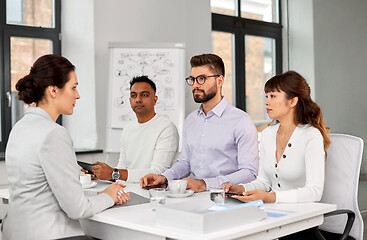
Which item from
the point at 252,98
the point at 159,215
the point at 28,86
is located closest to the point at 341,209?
the point at 159,215

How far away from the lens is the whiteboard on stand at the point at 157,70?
4.75 m

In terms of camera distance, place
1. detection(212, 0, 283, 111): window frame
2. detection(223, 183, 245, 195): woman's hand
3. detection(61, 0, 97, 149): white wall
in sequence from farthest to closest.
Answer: detection(212, 0, 283, 111): window frame
detection(61, 0, 97, 149): white wall
detection(223, 183, 245, 195): woman's hand

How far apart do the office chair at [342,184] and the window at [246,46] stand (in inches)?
129

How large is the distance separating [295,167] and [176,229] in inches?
40.2

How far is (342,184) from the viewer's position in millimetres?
2621

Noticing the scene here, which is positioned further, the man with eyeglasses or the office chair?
the man with eyeglasses

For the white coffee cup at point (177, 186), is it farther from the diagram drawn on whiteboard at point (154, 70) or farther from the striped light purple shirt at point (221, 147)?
the diagram drawn on whiteboard at point (154, 70)

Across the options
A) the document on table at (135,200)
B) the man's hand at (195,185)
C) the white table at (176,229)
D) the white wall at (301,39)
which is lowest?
the white table at (176,229)

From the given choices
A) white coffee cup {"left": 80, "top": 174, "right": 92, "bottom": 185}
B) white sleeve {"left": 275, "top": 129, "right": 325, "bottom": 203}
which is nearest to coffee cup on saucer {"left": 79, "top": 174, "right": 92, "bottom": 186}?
white coffee cup {"left": 80, "top": 174, "right": 92, "bottom": 185}

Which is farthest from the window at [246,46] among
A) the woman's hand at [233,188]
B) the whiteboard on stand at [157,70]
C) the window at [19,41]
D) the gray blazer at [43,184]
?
the gray blazer at [43,184]

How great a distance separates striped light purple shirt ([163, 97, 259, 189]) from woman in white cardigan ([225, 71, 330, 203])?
0.65ft

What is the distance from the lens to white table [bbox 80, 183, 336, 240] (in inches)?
70.1

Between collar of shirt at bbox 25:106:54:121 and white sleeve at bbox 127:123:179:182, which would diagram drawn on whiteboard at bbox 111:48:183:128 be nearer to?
white sleeve at bbox 127:123:179:182

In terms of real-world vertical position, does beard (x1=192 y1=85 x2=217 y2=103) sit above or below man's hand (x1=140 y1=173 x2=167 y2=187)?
above
